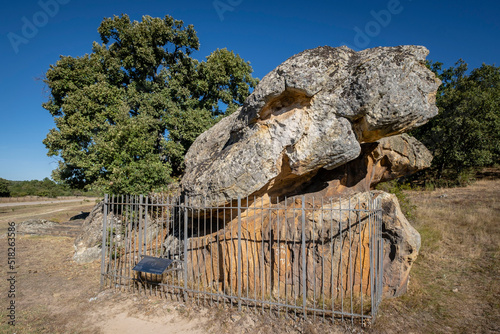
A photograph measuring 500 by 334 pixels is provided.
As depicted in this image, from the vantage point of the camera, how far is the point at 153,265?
5.76 metres

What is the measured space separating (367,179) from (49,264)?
10359 millimetres

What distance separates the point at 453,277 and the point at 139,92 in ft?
51.7

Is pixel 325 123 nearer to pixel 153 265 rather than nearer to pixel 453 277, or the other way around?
pixel 153 265

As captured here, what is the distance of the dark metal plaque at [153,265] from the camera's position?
18.1 feet

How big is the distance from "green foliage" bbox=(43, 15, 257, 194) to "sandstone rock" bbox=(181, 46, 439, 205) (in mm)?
6898

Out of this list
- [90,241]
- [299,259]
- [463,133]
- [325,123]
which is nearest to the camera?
[325,123]

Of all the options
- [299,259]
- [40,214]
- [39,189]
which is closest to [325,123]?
[299,259]

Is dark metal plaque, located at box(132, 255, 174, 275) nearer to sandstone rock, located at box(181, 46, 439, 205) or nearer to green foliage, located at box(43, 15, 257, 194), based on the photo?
sandstone rock, located at box(181, 46, 439, 205)

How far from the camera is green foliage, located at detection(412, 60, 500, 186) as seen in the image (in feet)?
64.6

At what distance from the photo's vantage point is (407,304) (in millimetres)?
5637

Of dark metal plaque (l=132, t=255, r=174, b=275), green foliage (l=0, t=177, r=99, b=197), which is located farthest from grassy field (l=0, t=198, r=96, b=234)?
dark metal plaque (l=132, t=255, r=174, b=275)

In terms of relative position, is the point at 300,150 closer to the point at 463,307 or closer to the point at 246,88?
the point at 463,307

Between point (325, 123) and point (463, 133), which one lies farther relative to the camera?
point (463, 133)

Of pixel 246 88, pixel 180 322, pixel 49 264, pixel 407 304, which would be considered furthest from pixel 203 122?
pixel 407 304
